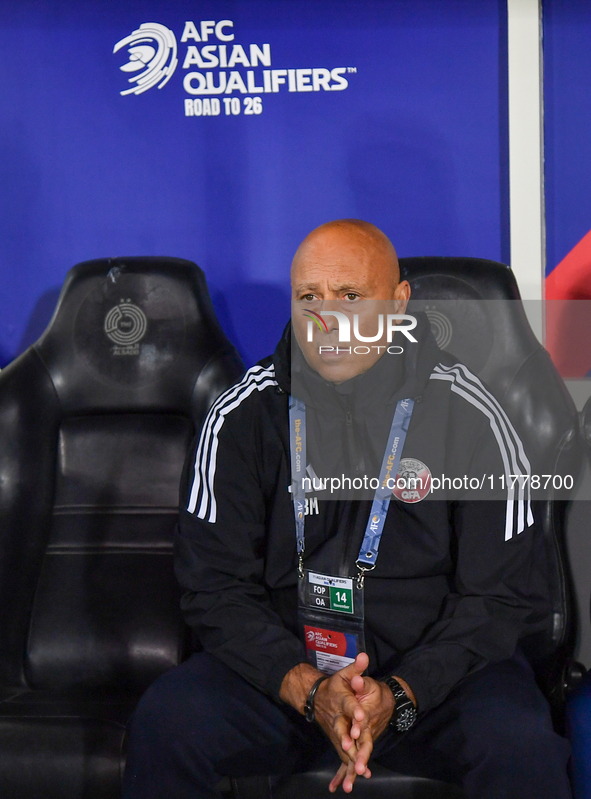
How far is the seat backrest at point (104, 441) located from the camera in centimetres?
176

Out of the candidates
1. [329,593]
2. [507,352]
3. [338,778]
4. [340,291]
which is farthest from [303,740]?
[507,352]

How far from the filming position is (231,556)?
→ 147 centimetres

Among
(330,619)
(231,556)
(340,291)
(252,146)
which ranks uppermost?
(252,146)

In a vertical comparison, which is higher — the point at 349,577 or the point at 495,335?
the point at 495,335

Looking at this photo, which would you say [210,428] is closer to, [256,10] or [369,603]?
[369,603]

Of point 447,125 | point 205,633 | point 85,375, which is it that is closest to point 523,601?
point 205,633

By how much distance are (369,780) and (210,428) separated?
2.31 feet

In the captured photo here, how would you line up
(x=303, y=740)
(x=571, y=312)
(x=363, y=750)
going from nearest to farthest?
(x=363, y=750) → (x=303, y=740) → (x=571, y=312)

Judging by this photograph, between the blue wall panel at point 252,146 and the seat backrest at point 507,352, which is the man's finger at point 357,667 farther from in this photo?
the blue wall panel at point 252,146

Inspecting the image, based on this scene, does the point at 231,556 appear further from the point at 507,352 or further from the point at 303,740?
the point at 507,352

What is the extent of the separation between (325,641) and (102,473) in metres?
0.75

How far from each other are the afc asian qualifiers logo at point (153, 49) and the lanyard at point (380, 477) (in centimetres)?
134

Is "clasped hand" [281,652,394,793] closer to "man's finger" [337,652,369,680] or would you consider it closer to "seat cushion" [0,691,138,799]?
"man's finger" [337,652,369,680]

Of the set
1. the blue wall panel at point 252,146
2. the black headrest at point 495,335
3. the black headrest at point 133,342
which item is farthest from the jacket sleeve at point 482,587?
the blue wall panel at point 252,146
